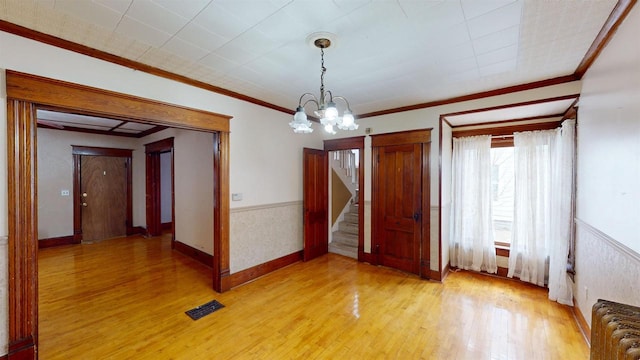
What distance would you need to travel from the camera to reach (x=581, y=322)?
8.39 ft

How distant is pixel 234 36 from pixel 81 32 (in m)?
1.25

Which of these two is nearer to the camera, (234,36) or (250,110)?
(234,36)

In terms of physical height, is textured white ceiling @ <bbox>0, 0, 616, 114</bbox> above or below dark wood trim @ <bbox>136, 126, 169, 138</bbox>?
above

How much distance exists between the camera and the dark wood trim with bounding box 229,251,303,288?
353 centimetres

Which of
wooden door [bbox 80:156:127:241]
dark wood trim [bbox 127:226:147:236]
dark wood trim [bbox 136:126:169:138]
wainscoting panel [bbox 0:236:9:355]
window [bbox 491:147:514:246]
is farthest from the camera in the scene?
dark wood trim [bbox 127:226:147:236]

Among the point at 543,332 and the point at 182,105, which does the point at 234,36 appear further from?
the point at 543,332

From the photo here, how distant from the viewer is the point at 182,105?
2.97 meters

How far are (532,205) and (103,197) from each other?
8667 millimetres

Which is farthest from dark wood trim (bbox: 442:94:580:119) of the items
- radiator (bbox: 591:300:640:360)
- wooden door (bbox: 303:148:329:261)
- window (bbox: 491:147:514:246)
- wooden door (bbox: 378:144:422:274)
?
radiator (bbox: 591:300:640:360)

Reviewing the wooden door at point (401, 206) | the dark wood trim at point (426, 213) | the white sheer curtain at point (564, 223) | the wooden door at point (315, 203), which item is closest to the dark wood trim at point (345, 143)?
the wooden door at point (315, 203)

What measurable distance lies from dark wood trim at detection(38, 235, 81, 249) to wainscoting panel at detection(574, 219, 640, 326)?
27.8 ft

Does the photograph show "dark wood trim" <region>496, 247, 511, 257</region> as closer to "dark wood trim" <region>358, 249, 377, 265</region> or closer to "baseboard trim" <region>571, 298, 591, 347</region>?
"baseboard trim" <region>571, 298, 591, 347</region>

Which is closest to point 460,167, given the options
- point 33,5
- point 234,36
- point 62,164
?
point 234,36

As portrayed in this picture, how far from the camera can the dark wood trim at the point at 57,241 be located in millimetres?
5203
